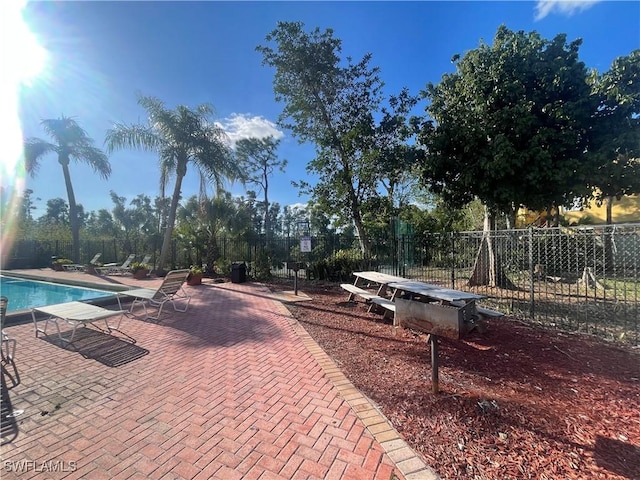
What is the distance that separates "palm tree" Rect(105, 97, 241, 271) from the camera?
12555 millimetres

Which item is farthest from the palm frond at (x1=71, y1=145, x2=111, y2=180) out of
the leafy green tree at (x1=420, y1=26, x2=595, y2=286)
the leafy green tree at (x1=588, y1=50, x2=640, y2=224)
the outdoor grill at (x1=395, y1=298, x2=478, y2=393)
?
the leafy green tree at (x1=588, y1=50, x2=640, y2=224)

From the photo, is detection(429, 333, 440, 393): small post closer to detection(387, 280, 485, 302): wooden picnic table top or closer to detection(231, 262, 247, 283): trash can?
detection(387, 280, 485, 302): wooden picnic table top

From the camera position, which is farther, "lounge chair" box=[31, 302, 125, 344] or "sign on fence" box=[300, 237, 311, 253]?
"sign on fence" box=[300, 237, 311, 253]

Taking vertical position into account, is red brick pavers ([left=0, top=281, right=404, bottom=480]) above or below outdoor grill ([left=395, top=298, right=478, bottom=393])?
below

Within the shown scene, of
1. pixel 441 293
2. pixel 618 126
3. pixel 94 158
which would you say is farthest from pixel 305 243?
pixel 94 158

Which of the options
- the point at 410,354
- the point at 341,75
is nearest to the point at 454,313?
the point at 410,354

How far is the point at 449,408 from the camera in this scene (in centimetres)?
274

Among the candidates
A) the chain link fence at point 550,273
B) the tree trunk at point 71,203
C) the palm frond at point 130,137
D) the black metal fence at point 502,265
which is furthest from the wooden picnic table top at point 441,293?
the tree trunk at point 71,203

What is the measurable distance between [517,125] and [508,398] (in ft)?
21.0

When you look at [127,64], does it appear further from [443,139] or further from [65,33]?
[443,139]

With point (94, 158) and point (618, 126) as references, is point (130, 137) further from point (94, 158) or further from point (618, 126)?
point (618, 126)

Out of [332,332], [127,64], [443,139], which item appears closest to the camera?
[332,332]

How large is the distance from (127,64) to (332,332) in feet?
25.7

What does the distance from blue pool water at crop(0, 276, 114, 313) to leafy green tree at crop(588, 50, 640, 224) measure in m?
12.4
